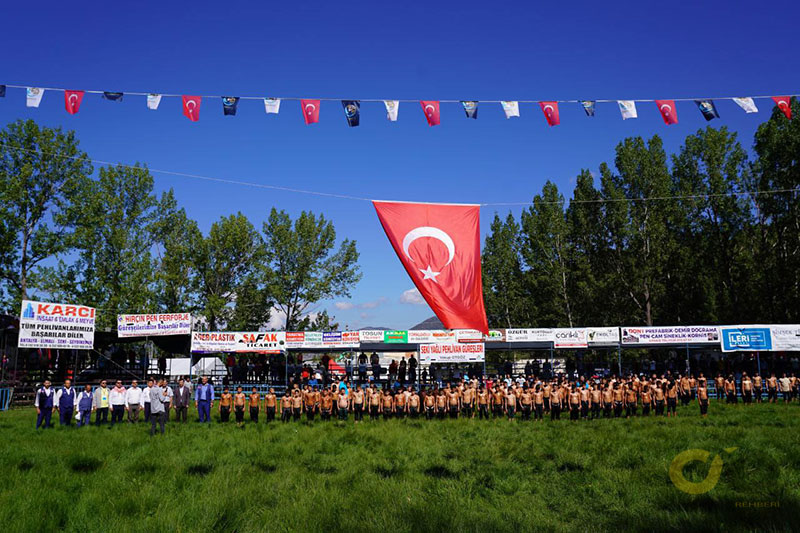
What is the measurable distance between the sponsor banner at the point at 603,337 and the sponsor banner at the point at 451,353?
635cm

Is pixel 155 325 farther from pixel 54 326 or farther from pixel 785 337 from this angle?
pixel 785 337

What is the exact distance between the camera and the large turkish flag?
12.5 m

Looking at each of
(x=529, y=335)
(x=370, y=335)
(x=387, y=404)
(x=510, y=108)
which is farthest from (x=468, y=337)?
(x=510, y=108)

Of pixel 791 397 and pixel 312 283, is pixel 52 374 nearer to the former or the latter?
pixel 312 283

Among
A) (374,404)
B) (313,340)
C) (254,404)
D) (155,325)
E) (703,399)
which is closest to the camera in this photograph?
(254,404)

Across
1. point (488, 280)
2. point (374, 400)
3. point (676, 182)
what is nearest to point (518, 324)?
point (488, 280)

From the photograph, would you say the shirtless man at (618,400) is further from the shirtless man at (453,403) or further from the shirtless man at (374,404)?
the shirtless man at (374,404)

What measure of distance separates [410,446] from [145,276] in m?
35.4

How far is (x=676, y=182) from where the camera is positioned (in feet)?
148

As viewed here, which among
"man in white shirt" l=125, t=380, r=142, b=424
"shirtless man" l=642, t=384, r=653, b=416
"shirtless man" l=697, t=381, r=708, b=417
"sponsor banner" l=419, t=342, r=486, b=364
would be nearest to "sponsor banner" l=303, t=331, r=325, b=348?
"sponsor banner" l=419, t=342, r=486, b=364

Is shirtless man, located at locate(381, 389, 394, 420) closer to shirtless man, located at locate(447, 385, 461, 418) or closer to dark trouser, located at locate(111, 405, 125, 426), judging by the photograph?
shirtless man, located at locate(447, 385, 461, 418)

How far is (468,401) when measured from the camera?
2497 centimetres

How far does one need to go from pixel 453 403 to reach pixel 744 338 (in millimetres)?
17279

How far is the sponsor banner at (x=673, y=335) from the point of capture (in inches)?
1208
